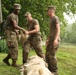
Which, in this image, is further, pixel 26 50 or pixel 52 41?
pixel 26 50

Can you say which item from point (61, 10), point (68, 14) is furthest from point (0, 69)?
point (68, 14)

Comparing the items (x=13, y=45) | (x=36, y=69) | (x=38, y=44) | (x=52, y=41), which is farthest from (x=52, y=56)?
(x=36, y=69)

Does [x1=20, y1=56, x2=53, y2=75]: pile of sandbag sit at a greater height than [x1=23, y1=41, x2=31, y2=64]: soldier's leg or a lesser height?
greater

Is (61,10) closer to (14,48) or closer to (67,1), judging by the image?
(67,1)

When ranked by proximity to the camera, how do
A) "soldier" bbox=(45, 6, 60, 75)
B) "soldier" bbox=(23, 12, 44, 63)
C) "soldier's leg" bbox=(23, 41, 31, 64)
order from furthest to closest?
"soldier's leg" bbox=(23, 41, 31, 64) → "soldier" bbox=(23, 12, 44, 63) → "soldier" bbox=(45, 6, 60, 75)

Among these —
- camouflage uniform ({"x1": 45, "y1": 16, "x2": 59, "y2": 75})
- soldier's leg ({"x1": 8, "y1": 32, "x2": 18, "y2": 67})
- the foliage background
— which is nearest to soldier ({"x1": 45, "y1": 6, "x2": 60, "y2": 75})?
camouflage uniform ({"x1": 45, "y1": 16, "x2": 59, "y2": 75})

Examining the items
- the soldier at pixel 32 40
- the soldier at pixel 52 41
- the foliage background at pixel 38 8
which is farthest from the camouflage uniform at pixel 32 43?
A: the foliage background at pixel 38 8

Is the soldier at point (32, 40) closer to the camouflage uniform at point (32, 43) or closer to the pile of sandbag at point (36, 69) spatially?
the camouflage uniform at point (32, 43)

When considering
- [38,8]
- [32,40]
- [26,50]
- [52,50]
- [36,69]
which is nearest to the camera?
[36,69]

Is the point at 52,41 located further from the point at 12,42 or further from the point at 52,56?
the point at 12,42

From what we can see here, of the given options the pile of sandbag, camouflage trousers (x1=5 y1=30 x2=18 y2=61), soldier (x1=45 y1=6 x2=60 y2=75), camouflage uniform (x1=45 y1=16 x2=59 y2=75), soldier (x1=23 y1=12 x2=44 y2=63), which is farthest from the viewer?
camouflage trousers (x1=5 y1=30 x2=18 y2=61)

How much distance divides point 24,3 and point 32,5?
0.75m

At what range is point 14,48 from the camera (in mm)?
11039

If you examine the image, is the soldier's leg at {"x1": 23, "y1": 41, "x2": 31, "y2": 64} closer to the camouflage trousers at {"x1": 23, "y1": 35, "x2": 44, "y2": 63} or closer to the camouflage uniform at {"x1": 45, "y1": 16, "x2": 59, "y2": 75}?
the camouflage trousers at {"x1": 23, "y1": 35, "x2": 44, "y2": 63}
